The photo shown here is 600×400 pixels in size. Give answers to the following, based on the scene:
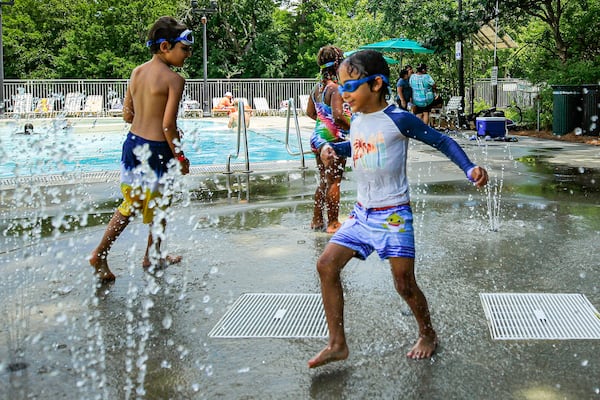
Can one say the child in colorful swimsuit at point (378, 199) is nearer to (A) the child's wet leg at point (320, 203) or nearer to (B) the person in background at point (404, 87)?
(A) the child's wet leg at point (320, 203)

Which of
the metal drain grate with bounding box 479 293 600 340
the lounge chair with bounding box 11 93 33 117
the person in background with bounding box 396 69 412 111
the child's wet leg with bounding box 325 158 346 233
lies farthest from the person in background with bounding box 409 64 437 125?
the lounge chair with bounding box 11 93 33 117

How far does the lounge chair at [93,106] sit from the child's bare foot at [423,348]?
29451mm

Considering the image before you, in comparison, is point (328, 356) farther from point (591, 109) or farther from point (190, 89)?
point (190, 89)

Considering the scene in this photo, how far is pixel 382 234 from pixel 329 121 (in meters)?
2.86

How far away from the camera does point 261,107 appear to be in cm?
3431

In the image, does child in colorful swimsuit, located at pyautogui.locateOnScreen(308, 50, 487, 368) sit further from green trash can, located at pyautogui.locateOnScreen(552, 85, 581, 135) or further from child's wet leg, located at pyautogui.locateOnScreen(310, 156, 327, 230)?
green trash can, located at pyautogui.locateOnScreen(552, 85, 581, 135)

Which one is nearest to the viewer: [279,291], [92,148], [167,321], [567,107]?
[167,321]

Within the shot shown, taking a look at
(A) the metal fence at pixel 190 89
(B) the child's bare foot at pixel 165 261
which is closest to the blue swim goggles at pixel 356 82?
(B) the child's bare foot at pixel 165 261

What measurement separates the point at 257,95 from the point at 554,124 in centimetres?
2107

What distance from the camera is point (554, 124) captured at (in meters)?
17.0

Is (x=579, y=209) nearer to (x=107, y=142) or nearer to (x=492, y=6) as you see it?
(x=492, y=6)

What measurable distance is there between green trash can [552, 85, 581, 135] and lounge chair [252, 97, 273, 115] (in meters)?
19.2

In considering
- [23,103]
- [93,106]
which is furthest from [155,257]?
[23,103]

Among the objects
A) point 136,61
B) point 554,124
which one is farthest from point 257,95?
point 554,124
